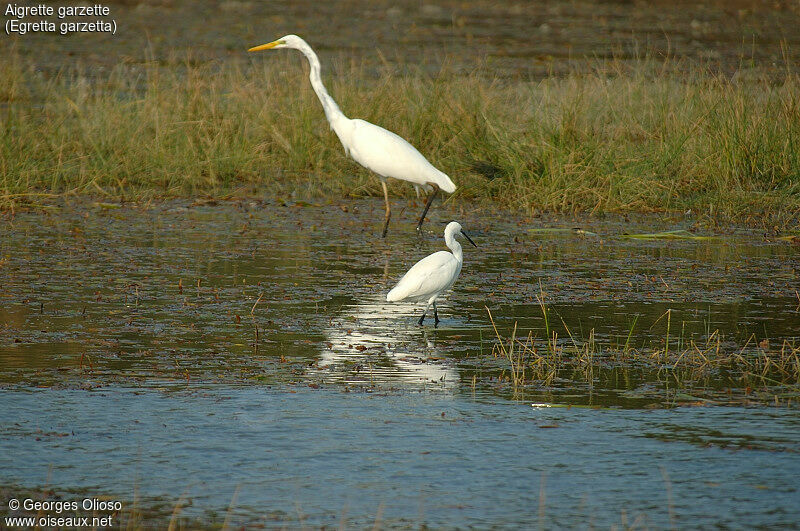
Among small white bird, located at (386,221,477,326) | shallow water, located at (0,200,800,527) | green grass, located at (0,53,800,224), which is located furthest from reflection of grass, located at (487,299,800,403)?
green grass, located at (0,53,800,224)

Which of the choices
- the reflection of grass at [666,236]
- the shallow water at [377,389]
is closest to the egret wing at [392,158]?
the shallow water at [377,389]

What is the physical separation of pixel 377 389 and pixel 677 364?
1685mm

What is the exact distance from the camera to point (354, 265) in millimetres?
9438

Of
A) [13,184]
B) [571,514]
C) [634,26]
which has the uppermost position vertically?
[634,26]

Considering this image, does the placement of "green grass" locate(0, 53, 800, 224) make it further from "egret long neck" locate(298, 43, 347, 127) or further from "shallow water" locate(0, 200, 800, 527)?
"shallow water" locate(0, 200, 800, 527)

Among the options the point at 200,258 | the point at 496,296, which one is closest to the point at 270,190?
the point at 200,258

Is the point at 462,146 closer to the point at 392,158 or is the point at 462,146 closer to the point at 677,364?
the point at 392,158

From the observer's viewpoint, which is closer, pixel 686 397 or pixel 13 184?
pixel 686 397

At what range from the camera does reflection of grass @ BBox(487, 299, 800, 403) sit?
19.5ft

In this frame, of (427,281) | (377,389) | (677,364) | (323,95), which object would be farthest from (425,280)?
(323,95)

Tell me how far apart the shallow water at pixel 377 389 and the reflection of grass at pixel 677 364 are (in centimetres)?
4

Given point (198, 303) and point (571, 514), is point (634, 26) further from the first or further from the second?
point (571, 514)

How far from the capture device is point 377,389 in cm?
584

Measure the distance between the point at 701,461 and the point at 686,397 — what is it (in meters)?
0.93
